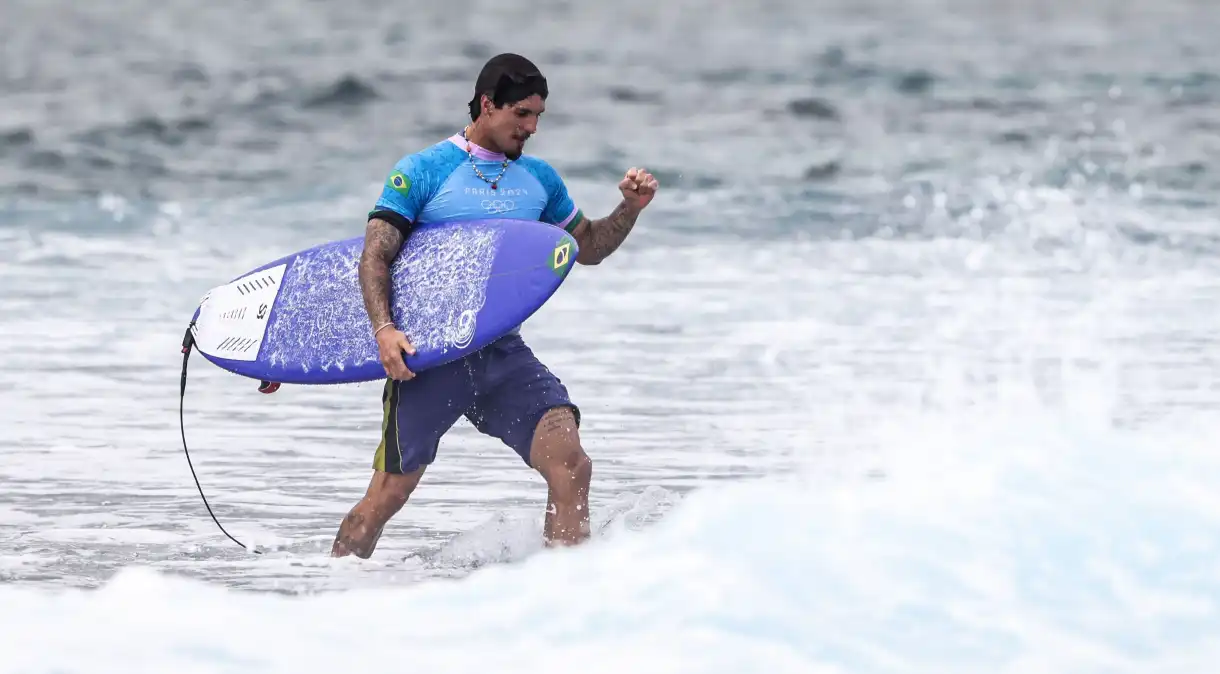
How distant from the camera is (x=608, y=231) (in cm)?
550

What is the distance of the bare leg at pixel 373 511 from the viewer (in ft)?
17.2

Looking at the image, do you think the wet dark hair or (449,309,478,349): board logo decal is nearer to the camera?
the wet dark hair

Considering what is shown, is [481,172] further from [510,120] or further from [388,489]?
[388,489]

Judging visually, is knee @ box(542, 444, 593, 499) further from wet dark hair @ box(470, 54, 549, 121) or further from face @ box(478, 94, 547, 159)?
wet dark hair @ box(470, 54, 549, 121)

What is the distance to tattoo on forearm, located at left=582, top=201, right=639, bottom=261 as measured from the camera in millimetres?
5453

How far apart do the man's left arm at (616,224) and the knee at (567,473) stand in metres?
0.62

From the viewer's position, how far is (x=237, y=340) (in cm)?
564

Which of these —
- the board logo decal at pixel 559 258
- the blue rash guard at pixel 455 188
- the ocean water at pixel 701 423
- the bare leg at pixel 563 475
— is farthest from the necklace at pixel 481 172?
the ocean water at pixel 701 423

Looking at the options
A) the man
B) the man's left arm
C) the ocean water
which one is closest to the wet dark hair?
the man

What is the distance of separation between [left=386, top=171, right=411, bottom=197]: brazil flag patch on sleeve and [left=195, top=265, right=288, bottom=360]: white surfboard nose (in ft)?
2.54

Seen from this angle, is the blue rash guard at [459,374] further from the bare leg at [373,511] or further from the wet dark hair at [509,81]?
the wet dark hair at [509,81]

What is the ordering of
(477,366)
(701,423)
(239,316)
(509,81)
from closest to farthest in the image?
(509,81), (477,366), (239,316), (701,423)

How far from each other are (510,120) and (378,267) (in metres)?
0.57

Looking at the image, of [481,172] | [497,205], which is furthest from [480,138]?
[497,205]
